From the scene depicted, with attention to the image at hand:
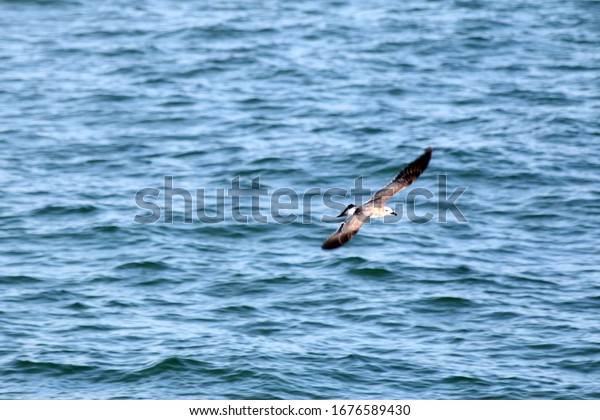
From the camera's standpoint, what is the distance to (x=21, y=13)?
25578 millimetres

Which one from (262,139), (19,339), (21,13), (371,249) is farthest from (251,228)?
(21,13)

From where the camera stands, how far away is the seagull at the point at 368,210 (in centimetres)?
1105

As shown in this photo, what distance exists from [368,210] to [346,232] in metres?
0.40

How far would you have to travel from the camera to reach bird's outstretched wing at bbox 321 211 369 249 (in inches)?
432

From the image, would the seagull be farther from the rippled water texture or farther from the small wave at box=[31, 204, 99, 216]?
the small wave at box=[31, 204, 99, 216]

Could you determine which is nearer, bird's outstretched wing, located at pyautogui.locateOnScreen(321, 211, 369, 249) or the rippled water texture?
bird's outstretched wing, located at pyautogui.locateOnScreen(321, 211, 369, 249)

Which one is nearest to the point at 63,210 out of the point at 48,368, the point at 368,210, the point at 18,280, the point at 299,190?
the point at 18,280

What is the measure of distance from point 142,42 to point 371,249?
33.2 ft

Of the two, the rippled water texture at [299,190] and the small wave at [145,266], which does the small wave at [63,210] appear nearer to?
the rippled water texture at [299,190]

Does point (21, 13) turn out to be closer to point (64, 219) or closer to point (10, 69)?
point (10, 69)

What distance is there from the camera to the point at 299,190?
17594 millimetres

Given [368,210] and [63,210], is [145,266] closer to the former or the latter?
[63,210]

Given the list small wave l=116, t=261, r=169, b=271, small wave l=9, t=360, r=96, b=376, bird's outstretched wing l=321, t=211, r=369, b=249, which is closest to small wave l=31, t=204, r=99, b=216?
small wave l=116, t=261, r=169, b=271

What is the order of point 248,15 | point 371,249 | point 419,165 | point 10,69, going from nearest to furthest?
point 419,165
point 371,249
point 10,69
point 248,15
